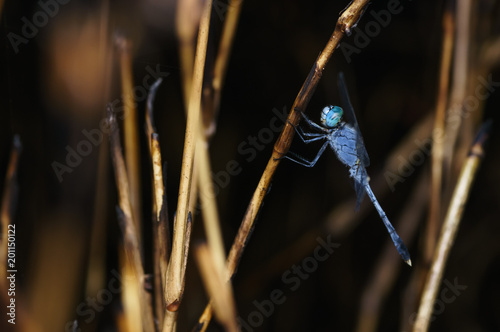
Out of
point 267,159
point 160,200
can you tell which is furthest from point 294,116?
point 267,159

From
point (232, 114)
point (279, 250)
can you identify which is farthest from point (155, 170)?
point (279, 250)

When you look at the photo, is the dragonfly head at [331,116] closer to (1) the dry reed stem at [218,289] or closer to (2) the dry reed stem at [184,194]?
(1) the dry reed stem at [218,289]

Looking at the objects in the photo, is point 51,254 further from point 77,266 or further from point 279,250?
point 279,250

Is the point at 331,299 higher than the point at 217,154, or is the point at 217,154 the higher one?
the point at 217,154

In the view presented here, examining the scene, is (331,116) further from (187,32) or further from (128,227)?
(128,227)

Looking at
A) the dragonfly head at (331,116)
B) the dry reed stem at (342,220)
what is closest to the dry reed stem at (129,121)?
the dragonfly head at (331,116)

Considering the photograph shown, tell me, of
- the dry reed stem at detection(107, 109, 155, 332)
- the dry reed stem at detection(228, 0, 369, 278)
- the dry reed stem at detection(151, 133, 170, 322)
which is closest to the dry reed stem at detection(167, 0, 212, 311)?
the dry reed stem at detection(151, 133, 170, 322)
